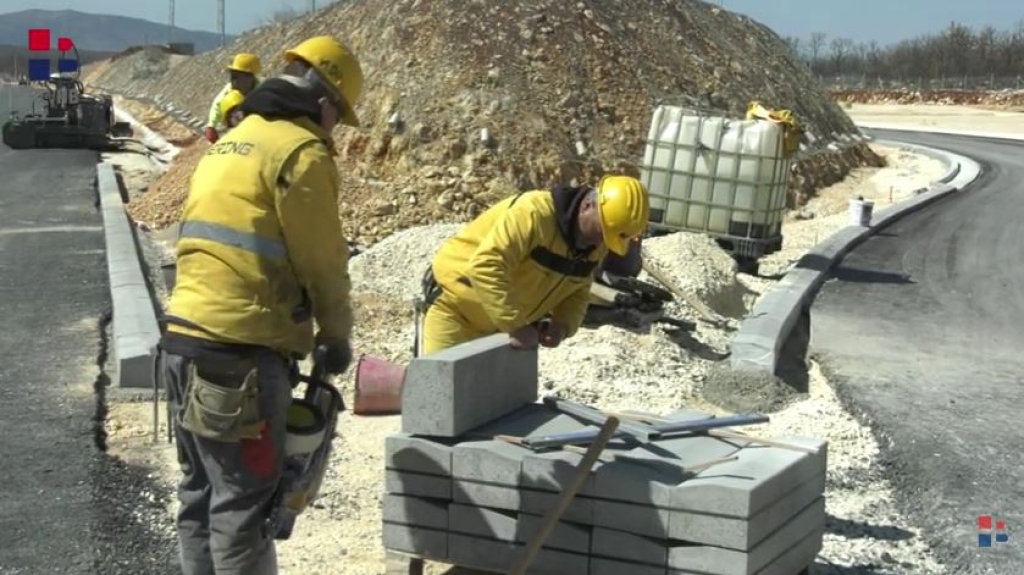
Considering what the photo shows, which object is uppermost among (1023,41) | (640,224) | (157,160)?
(1023,41)

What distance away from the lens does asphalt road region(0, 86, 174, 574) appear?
5.17m

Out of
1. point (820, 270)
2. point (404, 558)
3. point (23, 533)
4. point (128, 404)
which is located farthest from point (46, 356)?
point (820, 270)

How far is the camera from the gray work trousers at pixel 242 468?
3699 millimetres

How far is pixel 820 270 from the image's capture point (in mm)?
12734

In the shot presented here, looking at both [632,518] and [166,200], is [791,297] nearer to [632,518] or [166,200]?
[632,518]

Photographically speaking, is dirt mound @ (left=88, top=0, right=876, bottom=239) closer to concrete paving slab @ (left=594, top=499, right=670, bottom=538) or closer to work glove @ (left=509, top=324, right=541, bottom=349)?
work glove @ (left=509, top=324, right=541, bottom=349)

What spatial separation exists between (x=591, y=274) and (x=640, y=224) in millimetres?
451

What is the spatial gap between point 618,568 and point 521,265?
49.9 inches

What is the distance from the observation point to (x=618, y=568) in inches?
170

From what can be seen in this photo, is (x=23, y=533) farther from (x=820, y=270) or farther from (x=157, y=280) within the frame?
(x=820, y=270)

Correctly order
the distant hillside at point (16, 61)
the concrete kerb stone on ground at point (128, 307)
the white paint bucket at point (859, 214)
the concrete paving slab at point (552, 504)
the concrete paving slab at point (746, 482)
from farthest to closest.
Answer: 1. the distant hillside at point (16, 61)
2. the white paint bucket at point (859, 214)
3. the concrete kerb stone on ground at point (128, 307)
4. the concrete paving slab at point (552, 504)
5. the concrete paving slab at point (746, 482)

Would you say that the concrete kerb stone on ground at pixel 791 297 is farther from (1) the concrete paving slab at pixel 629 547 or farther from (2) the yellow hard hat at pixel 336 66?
(2) the yellow hard hat at pixel 336 66

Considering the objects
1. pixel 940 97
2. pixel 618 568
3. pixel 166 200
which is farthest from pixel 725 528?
pixel 940 97

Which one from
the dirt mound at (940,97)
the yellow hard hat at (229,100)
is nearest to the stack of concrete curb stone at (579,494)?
the yellow hard hat at (229,100)
